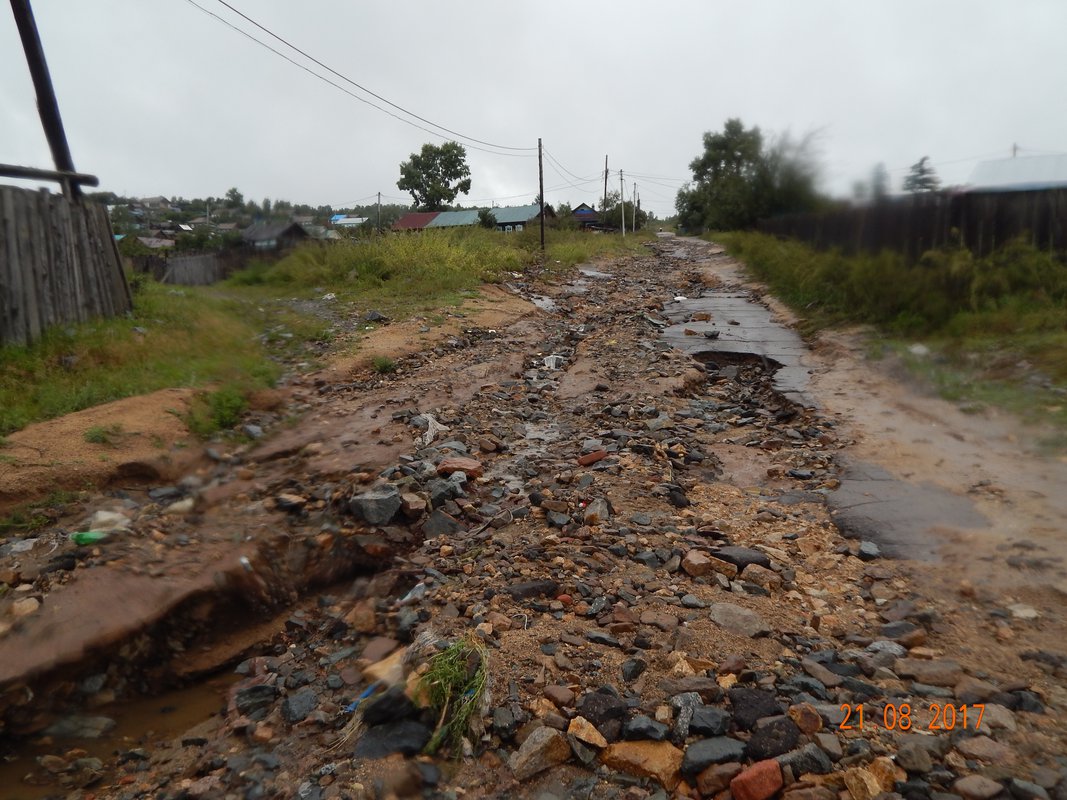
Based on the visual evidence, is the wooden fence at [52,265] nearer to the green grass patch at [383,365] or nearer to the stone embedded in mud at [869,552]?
the green grass patch at [383,365]

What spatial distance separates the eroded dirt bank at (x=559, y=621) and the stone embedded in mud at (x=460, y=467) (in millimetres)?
17

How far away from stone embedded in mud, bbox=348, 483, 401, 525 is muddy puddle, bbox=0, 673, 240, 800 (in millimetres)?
1125

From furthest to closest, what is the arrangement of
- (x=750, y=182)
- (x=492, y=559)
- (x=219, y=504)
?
1. (x=750, y=182)
2. (x=219, y=504)
3. (x=492, y=559)

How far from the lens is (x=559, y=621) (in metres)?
2.71

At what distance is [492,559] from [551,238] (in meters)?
23.0

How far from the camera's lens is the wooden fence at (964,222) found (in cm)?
776

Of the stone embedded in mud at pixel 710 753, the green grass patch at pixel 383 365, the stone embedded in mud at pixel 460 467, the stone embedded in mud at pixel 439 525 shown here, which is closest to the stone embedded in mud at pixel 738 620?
the stone embedded in mud at pixel 710 753

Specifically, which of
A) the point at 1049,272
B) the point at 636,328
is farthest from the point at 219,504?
the point at 1049,272

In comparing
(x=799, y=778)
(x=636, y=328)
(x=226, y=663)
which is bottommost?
(x=226, y=663)

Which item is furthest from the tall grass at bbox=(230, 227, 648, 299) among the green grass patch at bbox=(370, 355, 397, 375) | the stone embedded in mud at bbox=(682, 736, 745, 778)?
the stone embedded in mud at bbox=(682, 736, 745, 778)

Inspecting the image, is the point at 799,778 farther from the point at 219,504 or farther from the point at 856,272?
the point at 856,272

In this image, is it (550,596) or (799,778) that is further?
(550,596)

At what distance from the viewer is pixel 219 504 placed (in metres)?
4.03

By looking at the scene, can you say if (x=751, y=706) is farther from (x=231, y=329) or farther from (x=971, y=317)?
(x=231, y=329)
